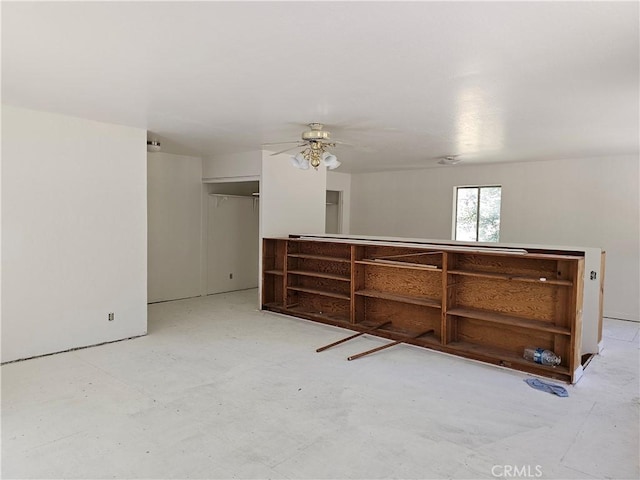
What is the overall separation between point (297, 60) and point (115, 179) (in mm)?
2910

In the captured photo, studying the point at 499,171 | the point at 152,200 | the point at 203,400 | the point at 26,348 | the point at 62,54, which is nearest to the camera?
the point at 62,54

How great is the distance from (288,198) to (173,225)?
1.94m

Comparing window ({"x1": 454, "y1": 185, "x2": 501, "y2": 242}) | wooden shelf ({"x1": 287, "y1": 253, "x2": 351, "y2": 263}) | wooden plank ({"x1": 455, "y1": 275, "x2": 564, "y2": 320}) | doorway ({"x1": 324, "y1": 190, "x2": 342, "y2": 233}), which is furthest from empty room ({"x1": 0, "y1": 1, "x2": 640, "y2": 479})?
doorway ({"x1": 324, "y1": 190, "x2": 342, "y2": 233})

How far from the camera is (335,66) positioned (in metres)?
2.77

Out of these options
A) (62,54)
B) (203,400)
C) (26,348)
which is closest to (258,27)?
(62,54)

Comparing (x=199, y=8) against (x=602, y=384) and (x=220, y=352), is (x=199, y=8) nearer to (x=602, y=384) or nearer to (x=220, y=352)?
(x=220, y=352)

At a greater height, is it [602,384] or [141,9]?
[141,9]

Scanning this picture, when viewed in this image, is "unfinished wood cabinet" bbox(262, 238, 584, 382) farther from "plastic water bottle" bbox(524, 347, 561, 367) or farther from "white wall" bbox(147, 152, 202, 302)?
"white wall" bbox(147, 152, 202, 302)

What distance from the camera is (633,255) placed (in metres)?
6.08

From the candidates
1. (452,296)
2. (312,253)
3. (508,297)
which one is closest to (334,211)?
(312,253)

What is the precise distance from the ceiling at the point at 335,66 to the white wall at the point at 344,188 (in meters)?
4.05

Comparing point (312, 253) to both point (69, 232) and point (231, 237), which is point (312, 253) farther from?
point (69, 232)

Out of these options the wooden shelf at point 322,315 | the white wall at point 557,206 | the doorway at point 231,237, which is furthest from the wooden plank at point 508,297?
the doorway at point 231,237

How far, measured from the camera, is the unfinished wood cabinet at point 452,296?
3.87 meters
